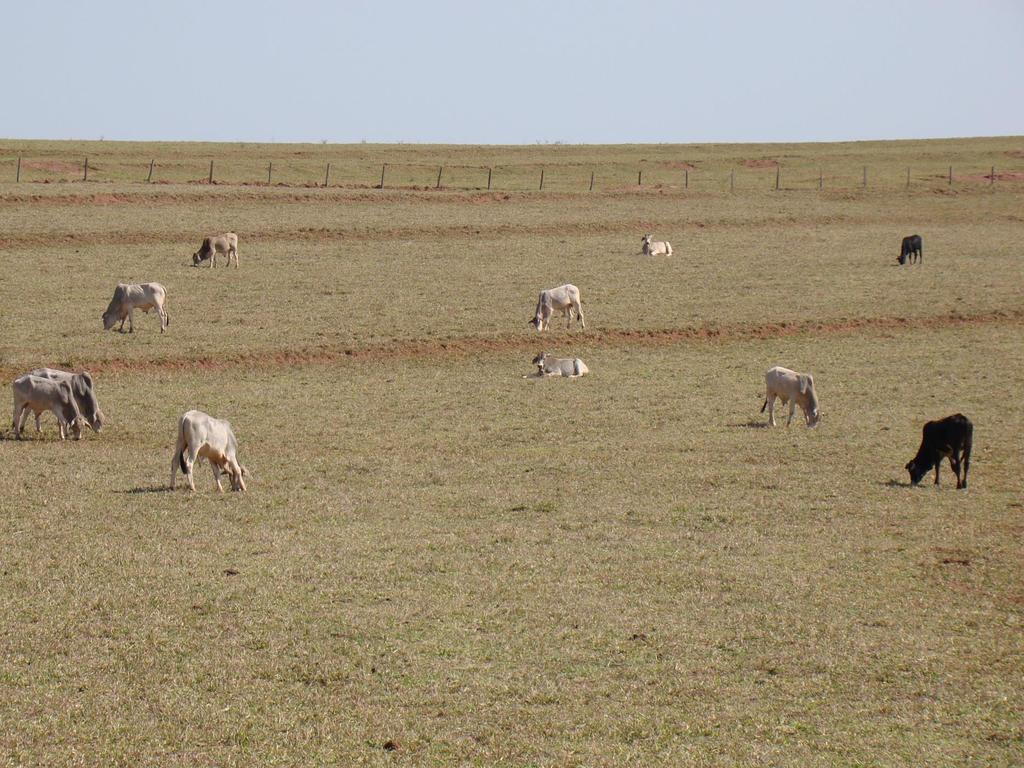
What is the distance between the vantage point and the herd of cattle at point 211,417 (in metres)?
17.5

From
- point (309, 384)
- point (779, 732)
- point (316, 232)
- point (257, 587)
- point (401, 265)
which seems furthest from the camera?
point (316, 232)

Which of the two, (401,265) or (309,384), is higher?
(401,265)

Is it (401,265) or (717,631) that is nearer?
(717,631)

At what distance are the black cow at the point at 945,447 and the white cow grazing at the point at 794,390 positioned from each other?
4044mm

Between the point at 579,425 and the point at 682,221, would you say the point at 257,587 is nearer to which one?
the point at 579,425

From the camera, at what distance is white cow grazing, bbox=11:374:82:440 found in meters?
21.5

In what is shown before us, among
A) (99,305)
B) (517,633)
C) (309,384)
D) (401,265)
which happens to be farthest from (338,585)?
(401,265)

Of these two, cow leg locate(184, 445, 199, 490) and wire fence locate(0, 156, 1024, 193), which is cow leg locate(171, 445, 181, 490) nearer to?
cow leg locate(184, 445, 199, 490)

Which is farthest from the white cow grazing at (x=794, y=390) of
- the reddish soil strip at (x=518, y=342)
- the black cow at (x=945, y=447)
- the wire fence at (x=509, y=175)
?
the wire fence at (x=509, y=175)

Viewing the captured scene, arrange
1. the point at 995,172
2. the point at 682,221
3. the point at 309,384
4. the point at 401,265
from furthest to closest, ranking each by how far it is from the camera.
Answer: the point at 995,172 < the point at 682,221 < the point at 401,265 < the point at 309,384

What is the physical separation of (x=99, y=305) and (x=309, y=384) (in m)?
10.00

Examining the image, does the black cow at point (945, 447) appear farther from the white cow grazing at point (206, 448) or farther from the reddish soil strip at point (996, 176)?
the reddish soil strip at point (996, 176)

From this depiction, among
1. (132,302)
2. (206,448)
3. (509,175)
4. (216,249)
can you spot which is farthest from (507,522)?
(509,175)

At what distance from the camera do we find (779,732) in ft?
33.6
